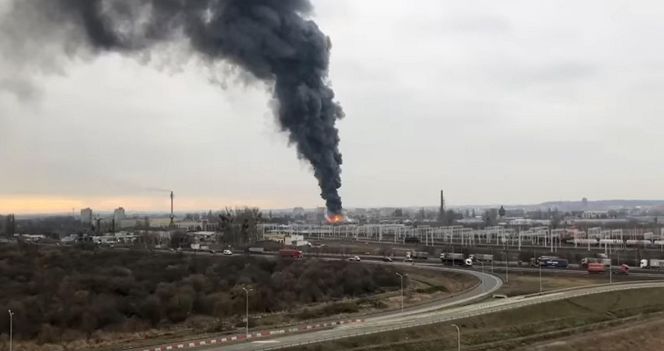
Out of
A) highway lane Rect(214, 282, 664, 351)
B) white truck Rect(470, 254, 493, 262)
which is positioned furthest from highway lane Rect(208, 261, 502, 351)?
white truck Rect(470, 254, 493, 262)

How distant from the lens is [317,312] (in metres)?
58.4

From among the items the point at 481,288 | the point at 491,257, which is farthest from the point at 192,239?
the point at 481,288

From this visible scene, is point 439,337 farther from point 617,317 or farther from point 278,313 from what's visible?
point 617,317

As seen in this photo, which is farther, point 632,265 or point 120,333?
point 632,265

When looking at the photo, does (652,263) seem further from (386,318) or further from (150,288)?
(150,288)

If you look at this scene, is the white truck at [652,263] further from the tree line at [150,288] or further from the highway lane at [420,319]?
the tree line at [150,288]

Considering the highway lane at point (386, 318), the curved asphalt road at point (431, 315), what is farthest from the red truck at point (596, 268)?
the highway lane at point (386, 318)

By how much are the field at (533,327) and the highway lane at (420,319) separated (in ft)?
2.56

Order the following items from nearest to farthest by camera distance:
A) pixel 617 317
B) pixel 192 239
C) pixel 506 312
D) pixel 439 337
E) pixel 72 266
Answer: pixel 439 337, pixel 506 312, pixel 617 317, pixel 72 266, pixel 192 239

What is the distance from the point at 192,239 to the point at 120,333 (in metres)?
94.9

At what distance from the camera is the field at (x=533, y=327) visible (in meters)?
43.7

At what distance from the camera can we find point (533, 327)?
2078 inches

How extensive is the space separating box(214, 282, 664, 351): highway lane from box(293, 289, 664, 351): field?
78cm

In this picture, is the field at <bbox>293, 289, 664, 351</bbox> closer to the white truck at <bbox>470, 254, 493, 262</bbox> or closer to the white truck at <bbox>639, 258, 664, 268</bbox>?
the white truck at <bbox>639, 258, 664, 268</bbox>
